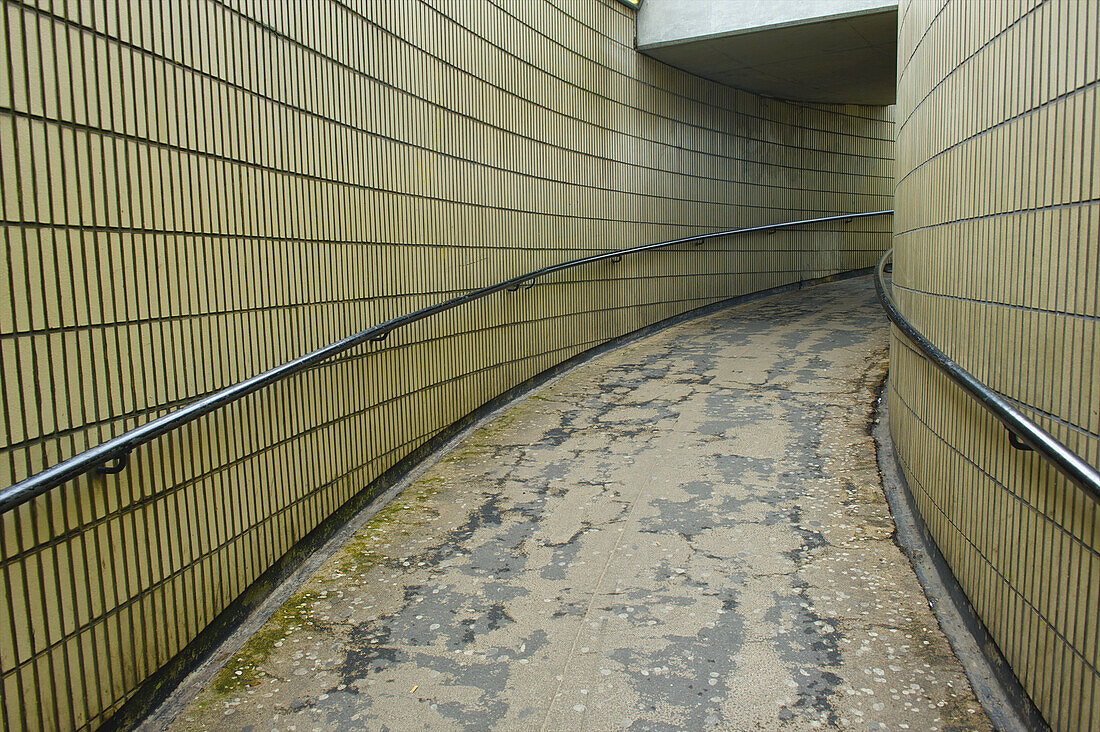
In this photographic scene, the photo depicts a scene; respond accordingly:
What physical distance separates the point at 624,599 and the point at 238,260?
2093mm

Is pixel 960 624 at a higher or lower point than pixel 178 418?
lower

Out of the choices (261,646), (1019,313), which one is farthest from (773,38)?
(261,646)

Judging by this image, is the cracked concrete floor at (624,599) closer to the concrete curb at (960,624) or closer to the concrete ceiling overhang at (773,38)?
the concrete curb at (960,624)

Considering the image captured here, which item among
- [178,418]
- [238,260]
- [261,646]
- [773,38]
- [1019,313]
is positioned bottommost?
[261,646]

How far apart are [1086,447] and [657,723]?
1.47 meters

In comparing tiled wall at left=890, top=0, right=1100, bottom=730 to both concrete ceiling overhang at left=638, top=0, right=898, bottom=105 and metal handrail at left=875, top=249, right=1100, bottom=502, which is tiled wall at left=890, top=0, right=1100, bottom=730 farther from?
concrete ceiling overhang at left=638, top=0, right=898, bottom=105

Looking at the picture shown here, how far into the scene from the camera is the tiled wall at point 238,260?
2.36 metres

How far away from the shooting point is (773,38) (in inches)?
303

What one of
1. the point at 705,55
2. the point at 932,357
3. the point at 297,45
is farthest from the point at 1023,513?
the point at 705,55

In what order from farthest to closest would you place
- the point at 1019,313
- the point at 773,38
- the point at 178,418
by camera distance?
the point at 773,38, the point at 178,418, the point at 1019,313

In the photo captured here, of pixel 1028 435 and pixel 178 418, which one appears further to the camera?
pixel 178 418

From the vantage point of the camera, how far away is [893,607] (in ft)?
10.9

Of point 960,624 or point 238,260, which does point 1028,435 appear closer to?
point 960,624

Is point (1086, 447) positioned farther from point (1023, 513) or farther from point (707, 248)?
point (707, 248)
